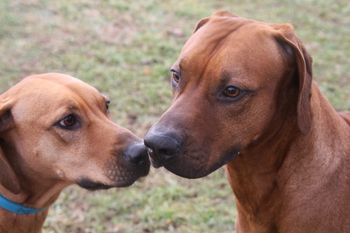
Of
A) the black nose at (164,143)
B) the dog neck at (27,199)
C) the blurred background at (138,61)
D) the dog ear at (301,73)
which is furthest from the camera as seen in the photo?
the blurred background at (138,61)

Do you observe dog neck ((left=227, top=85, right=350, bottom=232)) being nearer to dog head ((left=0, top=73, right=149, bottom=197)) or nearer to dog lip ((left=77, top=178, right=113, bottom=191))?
dog head ((left=0, top=73, right=149, bottom=197))

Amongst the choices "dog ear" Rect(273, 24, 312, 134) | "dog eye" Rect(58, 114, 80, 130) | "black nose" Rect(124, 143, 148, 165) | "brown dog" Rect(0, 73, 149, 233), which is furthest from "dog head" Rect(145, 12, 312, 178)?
"dog eye" Rect(58, 114, 80, 130)

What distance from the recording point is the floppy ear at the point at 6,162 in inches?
152

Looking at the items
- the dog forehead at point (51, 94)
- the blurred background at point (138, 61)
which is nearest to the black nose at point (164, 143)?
the dog forehead at point (51, 94)

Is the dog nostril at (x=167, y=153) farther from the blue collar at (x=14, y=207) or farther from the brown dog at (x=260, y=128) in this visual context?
the blue collar at (x=14, y=207)

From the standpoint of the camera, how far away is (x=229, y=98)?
351 cm

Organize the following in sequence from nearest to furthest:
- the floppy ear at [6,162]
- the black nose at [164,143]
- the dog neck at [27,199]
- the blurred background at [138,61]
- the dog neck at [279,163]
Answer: the black nose at [164,143] → the dog neck at [279,163] → the floppy ear at [6,162] → the dog neck at [27,199] → the blurred background at [138,61]

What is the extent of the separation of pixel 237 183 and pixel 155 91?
344cm

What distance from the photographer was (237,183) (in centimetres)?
393

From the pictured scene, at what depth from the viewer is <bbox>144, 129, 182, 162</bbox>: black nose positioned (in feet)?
11.2

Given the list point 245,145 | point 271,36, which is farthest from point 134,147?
point 271,36

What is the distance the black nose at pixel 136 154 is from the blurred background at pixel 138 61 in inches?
64.4

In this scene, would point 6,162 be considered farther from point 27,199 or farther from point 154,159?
point 154,159

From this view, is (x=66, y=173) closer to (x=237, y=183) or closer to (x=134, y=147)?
(x=134, y=147)
